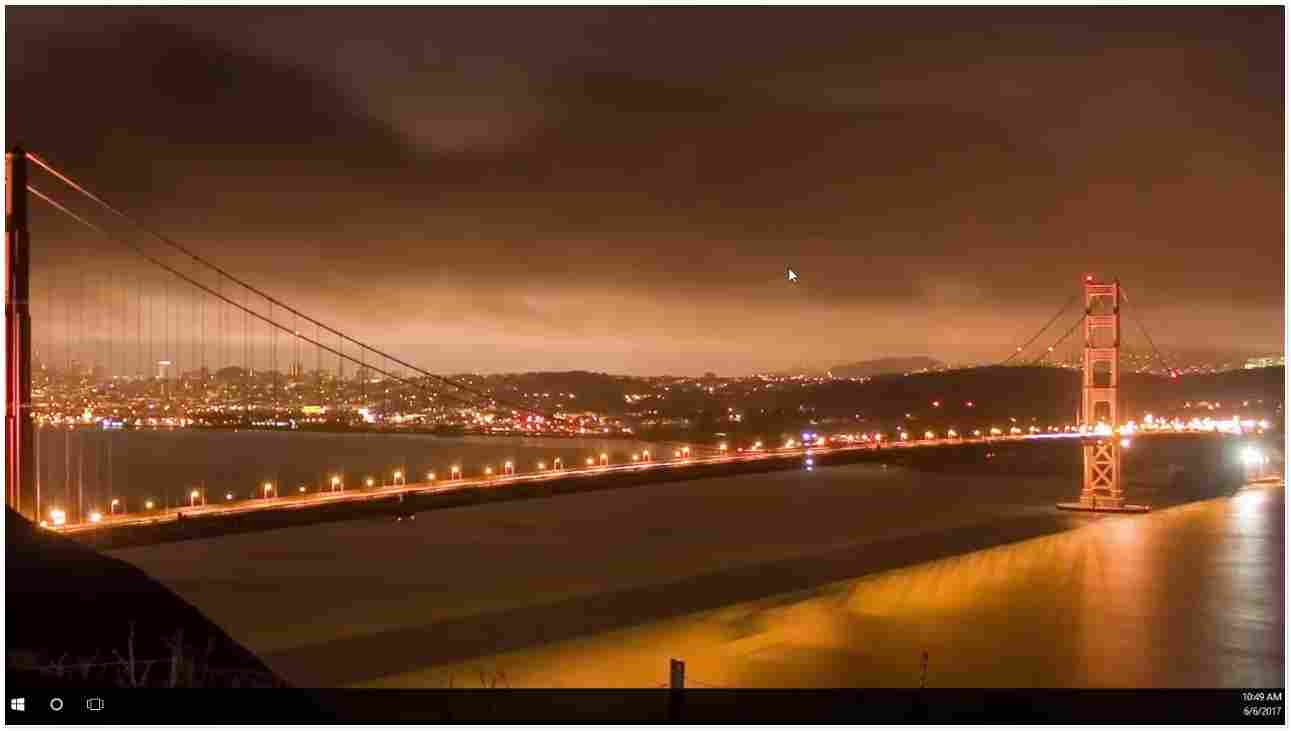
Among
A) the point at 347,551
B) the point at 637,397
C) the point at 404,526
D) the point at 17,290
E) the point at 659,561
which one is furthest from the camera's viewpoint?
Result: the point at 637,397

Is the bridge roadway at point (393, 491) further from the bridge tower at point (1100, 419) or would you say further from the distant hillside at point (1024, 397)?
the distant hillside at point (1024, 397)

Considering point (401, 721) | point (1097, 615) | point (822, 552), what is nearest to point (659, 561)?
point (822, 552)

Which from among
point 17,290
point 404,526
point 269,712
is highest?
point 17,290

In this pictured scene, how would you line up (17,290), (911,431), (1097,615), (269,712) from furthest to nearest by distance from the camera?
(911,431), (1097,615), (17,290), (269,712)

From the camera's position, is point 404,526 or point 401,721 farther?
point 404,526

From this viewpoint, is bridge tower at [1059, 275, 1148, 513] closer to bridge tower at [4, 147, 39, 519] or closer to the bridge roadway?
the bridge roadway

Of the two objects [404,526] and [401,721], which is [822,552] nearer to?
[404,526]

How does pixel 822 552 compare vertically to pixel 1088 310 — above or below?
below

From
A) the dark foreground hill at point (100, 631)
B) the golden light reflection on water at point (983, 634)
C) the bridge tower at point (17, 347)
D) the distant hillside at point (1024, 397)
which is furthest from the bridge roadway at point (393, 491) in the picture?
the distant hillside at point (1024, 397)
